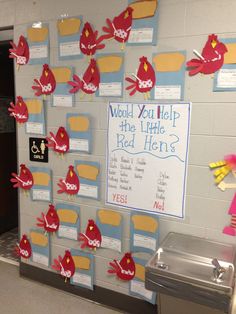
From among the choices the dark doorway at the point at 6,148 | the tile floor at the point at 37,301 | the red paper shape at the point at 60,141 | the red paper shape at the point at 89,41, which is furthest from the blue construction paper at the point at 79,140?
the dark doorway at the point at 6,148

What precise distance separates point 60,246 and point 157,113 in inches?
50.8

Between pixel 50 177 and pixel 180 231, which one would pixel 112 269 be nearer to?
pixel 180 231

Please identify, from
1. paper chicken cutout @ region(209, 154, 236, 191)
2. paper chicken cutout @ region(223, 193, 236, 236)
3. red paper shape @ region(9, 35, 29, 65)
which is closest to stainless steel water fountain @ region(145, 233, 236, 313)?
paper chicken cutout @ region(223, 193, 236, 236)

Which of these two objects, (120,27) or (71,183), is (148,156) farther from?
(120,27)

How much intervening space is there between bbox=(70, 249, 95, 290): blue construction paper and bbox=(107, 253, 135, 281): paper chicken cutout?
0.55 feet

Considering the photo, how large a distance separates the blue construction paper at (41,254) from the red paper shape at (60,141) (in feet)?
2.34

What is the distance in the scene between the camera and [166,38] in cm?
170

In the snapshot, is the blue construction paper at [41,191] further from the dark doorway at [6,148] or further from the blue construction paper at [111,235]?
the dark doorway at [6,148]

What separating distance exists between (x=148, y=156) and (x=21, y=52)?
1.25 m

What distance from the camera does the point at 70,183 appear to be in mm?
2123

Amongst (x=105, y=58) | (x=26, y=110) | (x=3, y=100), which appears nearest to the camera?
(x=105, y=58)

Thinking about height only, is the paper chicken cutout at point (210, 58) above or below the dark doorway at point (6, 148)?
above

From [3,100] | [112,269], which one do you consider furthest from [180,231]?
[3,100]

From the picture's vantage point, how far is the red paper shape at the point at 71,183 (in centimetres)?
210
